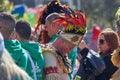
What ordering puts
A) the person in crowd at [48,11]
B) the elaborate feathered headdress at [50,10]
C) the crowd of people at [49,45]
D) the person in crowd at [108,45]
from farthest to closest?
the person in crowd at [108,45]
the elaborate feathered headdress at [50,10]
the person in crowd at [48,11]
the crowd of people at [49,45]

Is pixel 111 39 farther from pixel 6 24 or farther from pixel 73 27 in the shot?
pixel 6 24

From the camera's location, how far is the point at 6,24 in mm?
5766

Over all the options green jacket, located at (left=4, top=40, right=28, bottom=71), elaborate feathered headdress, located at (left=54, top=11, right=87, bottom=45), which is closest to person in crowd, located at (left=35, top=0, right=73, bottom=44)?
elaborate feathered headdress, located at (left=54, top=11, right=87, bottom=45)

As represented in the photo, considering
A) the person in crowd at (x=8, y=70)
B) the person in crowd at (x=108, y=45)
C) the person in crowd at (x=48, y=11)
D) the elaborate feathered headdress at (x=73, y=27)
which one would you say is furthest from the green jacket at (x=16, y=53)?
the person in crowd at (x=108, y=45)

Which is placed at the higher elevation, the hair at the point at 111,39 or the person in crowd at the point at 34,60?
the person in crowd at the point at 34,60

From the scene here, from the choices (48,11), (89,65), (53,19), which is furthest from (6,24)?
(89,65)

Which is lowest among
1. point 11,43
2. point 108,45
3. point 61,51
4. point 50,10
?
point 108,45

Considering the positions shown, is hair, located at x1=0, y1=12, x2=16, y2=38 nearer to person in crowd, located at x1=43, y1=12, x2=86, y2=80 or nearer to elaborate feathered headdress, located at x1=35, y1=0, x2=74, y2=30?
person in crowd, located at x1=43, y1=12, x2=86, y2=80

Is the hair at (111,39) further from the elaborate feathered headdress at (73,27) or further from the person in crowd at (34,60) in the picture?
the person in crowd at (34,60)

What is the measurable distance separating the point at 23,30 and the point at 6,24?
23.1 inches

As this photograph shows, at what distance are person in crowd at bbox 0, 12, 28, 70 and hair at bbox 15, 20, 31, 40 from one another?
400 mm

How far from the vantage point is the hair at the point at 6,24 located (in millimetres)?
5695

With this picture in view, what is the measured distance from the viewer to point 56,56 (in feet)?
18.7

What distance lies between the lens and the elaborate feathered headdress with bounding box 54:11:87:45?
5.83m
